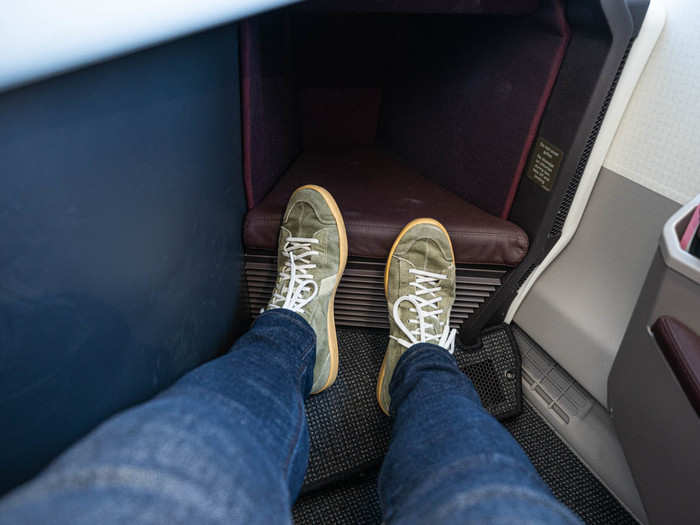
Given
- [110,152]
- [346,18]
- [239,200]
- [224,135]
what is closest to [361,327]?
[239,200]

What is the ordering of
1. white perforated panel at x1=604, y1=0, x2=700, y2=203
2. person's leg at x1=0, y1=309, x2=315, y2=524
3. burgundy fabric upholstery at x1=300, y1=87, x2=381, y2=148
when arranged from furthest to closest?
1. burgundy fabric upholstery at x1=300, y1=87, x2=381, y2=148
2. white perforated panel at x1=604, y1=0, x2=700, y2=203
3. person's leg at x1=0, y1=309, x2=315, y2=524

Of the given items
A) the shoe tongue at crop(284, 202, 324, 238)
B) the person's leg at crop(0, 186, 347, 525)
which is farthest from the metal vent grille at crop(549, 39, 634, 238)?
the person's leg at crop(0, 186, 347, 525)

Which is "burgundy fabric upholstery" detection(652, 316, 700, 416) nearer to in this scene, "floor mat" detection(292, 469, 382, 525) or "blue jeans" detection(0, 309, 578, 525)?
"blue jeans" detection(0, 309, 578, 525)

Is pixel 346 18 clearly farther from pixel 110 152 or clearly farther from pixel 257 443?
pixel 257 443

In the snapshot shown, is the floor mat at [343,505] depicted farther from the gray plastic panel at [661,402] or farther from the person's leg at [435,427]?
the gray plastic panel at [661,402]

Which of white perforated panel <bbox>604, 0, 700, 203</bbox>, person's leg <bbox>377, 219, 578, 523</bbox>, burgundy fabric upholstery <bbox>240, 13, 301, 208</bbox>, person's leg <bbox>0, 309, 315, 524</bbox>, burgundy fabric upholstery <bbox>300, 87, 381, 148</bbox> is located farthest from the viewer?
burgundy fabric upholstery <bbox>300, 87, 381, 148</bbox>

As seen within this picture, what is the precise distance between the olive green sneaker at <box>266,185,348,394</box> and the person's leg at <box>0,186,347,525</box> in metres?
0.17

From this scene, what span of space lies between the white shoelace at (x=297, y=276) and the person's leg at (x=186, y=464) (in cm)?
30

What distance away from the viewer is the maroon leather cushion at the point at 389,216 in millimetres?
816

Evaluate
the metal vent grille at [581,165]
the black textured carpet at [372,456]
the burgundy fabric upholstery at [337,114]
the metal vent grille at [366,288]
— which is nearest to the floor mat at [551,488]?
the black textured carpet at [372,456]

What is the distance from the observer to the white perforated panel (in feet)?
2.10

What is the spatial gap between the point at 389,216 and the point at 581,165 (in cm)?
35

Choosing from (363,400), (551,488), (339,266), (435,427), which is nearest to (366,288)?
(339,266)

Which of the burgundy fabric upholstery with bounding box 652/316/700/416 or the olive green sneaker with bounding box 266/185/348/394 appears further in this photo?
Answer: the olive green sneaker with bounding box 266/185/348/394
